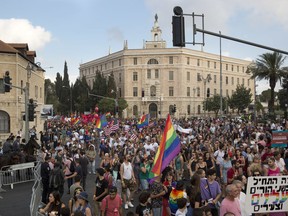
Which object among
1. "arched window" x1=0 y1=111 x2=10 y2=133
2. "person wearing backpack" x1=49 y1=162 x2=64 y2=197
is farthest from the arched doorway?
"person wearing backpack" x1=49 y1=162 x2=64 y2=197

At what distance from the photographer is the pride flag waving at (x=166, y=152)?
9938mm

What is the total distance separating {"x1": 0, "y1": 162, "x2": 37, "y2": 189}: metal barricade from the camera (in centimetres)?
1662

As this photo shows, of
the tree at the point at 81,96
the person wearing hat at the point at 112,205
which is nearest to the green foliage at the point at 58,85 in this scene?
the tree at the point at 81,96

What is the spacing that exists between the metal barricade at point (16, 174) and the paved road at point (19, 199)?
26 centimetres

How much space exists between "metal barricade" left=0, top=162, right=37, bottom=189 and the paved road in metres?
0.26

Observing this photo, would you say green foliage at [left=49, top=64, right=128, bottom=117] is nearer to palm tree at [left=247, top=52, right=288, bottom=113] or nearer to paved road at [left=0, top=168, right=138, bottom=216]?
palm tree at [left=247, top=52, right=288, bottom=113]

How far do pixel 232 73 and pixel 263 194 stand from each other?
95714 millimetres

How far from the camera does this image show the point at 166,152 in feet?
33.9

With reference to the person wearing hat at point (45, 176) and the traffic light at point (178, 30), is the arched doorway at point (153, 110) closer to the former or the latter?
the person wearing hat at point (45, 176)

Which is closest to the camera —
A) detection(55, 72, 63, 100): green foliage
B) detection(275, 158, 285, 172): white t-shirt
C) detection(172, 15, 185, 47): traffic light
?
detection(172, 15, 185, 47): traffic light

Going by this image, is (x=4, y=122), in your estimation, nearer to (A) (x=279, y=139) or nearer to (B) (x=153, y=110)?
(A) (x=279, y=139)

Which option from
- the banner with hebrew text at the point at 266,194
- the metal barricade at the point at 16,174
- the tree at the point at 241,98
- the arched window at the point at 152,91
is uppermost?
the arched window at the point at 152,91

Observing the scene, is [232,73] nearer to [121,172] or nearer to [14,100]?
[14,100]

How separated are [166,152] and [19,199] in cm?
676
